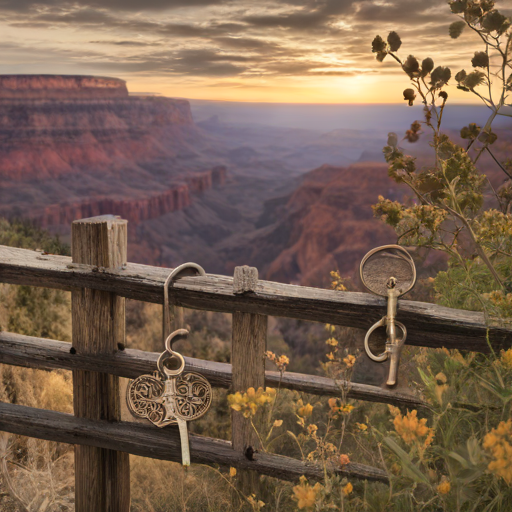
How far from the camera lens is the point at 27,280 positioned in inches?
101

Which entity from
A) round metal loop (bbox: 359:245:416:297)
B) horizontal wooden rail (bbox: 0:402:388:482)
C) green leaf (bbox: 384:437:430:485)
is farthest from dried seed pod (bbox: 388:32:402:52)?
horizontal wooden rail (bbox: 0:402:388:482)

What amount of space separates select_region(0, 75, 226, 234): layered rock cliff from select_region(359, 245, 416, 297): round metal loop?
36263 mm

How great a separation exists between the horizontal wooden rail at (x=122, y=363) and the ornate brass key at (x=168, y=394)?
22 cm

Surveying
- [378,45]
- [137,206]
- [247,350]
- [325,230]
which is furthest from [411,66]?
A: [137,206]

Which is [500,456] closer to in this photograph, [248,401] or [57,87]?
[248,401]

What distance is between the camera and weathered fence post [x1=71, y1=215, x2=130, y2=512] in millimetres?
2354

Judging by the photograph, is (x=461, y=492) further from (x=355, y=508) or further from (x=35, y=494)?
(x=35, y=494)

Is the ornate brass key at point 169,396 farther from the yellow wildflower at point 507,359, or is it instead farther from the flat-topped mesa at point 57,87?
the flat-topped mesa at point 57,87

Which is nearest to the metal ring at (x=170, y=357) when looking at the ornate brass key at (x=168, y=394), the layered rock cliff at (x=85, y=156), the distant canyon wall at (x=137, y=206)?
the ornate brass key at (x=168, y=394)

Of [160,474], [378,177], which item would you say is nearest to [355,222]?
[378,177]

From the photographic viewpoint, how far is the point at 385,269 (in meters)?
1.96

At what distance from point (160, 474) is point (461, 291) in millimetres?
2238

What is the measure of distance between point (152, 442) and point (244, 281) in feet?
3.14

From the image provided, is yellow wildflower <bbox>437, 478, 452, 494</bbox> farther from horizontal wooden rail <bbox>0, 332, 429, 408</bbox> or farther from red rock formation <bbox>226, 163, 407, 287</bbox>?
red rock formation <bbox>226, 163, 407, 287</bbox>
